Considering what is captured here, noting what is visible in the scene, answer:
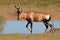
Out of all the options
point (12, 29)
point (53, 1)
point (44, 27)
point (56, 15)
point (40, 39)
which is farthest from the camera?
point (53, 1)

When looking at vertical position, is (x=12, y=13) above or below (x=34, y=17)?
below

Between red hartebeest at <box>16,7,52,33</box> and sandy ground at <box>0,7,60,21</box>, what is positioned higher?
red hartebeest at <box>16,7,52,33</box>

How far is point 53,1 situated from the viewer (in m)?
31.5

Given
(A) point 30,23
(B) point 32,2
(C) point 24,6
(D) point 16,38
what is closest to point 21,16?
(A) point 30,23

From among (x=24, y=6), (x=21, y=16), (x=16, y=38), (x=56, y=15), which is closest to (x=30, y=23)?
(x=21, y=16)

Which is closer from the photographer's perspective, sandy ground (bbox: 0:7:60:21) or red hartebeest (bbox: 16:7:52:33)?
red hartebeest (bbox: 16:7:52:33)

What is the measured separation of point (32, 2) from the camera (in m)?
31.3

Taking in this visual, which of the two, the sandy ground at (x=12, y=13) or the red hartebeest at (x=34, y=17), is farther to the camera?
the sandy ground at (x=12, y=13)

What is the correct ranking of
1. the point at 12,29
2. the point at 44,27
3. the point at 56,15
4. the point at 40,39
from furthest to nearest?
the point at 56,15, the point at 44,27, the point at 12,29, the point at 40,39

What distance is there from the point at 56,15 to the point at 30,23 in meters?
8.02

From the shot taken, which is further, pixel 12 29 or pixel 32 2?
pixel 32 2

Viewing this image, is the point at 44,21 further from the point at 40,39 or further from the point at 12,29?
the point at 40,39

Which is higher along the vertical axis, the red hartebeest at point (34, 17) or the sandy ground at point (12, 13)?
the red hartebeest at point (34, 17)

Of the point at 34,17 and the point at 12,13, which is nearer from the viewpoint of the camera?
the point at 34,17
